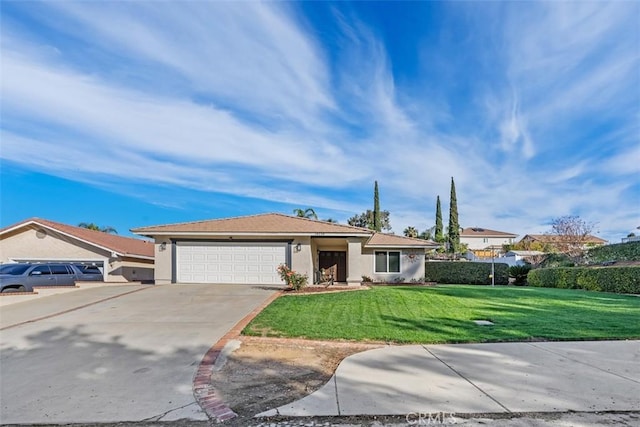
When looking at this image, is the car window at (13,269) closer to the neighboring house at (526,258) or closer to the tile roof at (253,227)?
the tile roof at (253,227)

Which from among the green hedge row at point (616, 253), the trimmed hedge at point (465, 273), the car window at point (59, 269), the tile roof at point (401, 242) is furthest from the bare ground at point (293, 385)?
the green hedge row at point (616, 253)

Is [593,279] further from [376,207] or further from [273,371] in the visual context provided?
[376,207]

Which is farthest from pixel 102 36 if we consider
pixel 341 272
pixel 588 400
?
pixel 341 272

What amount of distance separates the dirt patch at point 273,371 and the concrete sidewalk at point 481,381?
0.24 meters

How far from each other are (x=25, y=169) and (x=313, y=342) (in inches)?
1111

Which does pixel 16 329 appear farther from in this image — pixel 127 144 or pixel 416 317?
pixel 127 144

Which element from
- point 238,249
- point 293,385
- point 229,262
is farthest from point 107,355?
point 238,249

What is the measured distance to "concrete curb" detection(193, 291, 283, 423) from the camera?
397 cm

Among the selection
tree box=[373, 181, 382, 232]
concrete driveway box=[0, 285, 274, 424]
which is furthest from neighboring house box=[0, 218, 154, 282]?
tree box=[373, 181, 382, 232]

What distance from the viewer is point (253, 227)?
17.7 metres

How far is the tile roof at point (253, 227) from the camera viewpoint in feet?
56.4

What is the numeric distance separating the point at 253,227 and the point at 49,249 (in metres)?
12.0

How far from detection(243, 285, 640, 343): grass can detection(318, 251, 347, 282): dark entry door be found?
10.8m

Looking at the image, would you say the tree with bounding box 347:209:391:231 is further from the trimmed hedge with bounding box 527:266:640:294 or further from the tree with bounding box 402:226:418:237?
the trimmed hedge with bounding box 527:266:640:294
